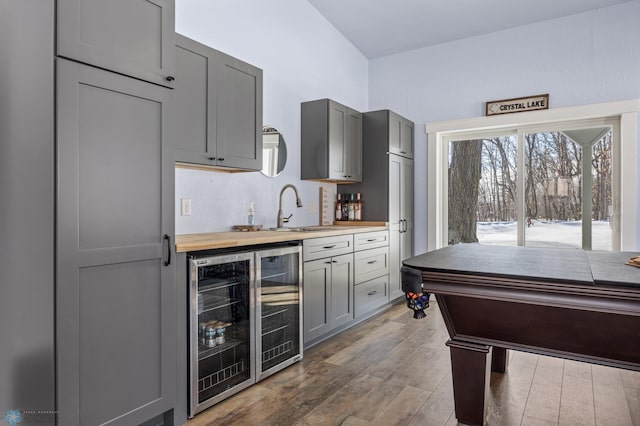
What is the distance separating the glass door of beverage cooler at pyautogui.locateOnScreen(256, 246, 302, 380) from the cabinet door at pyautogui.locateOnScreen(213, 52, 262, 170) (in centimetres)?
73

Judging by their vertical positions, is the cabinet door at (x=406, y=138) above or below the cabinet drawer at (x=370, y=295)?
above

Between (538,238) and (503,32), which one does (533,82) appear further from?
(538,238)

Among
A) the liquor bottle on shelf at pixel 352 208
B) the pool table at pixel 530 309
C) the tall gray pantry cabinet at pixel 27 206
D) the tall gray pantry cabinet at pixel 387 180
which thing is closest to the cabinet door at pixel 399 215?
the tall gray pantry cabinet at pixel 387 180

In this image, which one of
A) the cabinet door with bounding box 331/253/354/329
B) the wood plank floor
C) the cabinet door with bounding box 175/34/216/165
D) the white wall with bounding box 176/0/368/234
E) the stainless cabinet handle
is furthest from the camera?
the cabinet door with bounding box 331/253/354/329

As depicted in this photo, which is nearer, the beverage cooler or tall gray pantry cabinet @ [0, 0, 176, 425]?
tall gray pantry cabinet @ [0, 0, 176, 425]

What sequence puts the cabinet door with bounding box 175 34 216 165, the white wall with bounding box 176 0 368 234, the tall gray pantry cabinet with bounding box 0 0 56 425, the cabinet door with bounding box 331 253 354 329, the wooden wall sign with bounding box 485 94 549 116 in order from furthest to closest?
1. the wooden wall sign with bounding box 485 94 549 116
2. the cabinet door with bounding box 331 253 354 329
3. the white wall with bounding box 176 0 368 234
4. the cabinet door with bounding box 175 34 216 165
5. the tall gray pantry cabinet with bounding box 0 0 56 425

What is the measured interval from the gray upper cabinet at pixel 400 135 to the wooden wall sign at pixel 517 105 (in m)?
0.90

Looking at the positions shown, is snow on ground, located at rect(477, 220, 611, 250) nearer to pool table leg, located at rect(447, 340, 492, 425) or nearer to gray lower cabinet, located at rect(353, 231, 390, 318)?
gray lower cabinet, located at rect(353, 231, 390, 318)

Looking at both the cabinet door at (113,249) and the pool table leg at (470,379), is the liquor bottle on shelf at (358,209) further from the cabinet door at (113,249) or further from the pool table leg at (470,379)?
the cabinet door at (113,249)

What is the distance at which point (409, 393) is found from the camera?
7.77ft

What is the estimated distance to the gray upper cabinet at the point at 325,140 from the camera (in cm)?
387

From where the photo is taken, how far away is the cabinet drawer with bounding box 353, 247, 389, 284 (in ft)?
12.0

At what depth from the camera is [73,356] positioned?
1627 millimetres

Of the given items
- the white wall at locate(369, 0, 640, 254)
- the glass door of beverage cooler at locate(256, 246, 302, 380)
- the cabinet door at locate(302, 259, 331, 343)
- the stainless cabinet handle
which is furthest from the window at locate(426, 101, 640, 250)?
the stainless cabinet handle
